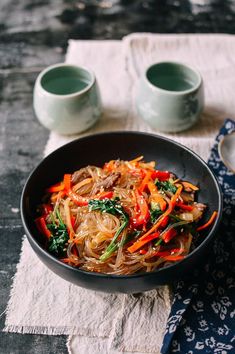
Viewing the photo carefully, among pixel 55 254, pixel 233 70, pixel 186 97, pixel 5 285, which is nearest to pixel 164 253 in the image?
pixel 55 254

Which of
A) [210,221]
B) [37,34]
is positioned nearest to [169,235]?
[210,221]

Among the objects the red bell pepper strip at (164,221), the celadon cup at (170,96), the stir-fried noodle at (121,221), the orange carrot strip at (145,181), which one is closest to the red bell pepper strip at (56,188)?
the stir-fried noodle at (121,221)

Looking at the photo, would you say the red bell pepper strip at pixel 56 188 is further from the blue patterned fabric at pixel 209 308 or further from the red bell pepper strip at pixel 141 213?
the blue patterned fabric at pixel 209 308

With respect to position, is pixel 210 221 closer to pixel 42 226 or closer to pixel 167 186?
pixel 167 186

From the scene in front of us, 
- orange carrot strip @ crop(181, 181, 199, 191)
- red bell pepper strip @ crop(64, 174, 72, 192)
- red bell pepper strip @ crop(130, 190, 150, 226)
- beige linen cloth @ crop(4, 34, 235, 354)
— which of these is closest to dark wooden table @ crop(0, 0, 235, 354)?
beige linen cloth @ crop(4, 34, 235, 354)

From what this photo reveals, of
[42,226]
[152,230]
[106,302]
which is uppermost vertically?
[152,230]

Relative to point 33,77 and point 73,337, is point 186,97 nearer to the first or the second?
point 33,77
